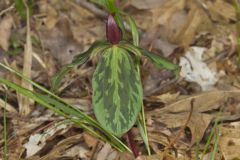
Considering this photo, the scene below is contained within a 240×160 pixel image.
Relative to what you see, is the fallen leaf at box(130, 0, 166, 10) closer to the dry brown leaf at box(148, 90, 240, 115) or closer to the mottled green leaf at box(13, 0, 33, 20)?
the mottled green leaf at box(13, 0, 33, 20)

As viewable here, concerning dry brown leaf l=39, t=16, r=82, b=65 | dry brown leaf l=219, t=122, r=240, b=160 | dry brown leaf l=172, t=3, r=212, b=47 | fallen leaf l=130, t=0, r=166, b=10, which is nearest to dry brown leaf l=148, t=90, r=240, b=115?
dry brown leaf l=219, t=122, r=240, b=160

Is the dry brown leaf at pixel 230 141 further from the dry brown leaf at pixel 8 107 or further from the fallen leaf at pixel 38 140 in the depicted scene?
the dry brown leaf at pixel 8 107

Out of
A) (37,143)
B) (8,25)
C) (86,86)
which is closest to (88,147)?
(37,143)

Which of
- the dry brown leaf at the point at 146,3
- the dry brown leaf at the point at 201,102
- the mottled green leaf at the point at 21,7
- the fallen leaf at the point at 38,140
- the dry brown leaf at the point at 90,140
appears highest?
the mottled green leaf at the point at 21,7

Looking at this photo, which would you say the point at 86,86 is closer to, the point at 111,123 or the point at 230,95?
the point at 230,95

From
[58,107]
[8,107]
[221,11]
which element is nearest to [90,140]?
[58,107]

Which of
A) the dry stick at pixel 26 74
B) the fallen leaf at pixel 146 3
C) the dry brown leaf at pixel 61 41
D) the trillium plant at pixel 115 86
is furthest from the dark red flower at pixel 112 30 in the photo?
→ the fallen leaf at pixel 146 3
